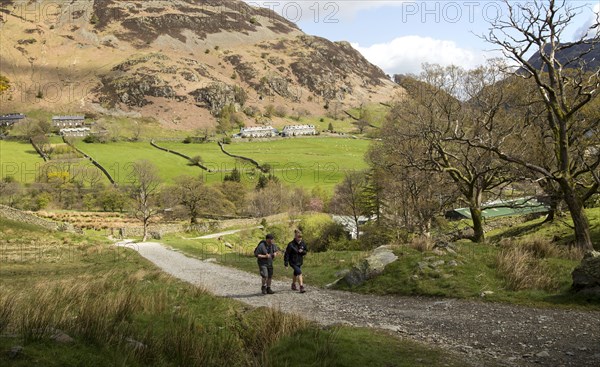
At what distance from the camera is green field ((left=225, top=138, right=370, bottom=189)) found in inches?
4648

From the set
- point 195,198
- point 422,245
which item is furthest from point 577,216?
point 195,198

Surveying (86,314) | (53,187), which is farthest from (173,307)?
(53,187)

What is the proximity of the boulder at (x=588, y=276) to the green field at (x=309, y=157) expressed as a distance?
8472 centimetres

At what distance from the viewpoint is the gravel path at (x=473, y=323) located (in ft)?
27.5

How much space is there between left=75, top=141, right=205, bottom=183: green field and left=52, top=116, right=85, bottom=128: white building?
34.1 meters

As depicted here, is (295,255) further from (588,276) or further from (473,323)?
(588,276)

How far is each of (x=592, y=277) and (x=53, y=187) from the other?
104 meters

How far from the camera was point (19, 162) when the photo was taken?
113188 mm

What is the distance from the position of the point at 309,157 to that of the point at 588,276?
425ft

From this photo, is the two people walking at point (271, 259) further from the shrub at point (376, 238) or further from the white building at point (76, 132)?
the white building at point (76, 132)

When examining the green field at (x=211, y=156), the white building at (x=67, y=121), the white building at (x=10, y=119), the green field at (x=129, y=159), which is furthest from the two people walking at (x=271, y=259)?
the white building at (x=10, y=119)

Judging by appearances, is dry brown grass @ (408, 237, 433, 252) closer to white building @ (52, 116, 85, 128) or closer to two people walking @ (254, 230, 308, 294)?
two people walking @ (254, 230, 308, 294)

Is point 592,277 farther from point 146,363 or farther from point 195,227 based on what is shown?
point 195,227

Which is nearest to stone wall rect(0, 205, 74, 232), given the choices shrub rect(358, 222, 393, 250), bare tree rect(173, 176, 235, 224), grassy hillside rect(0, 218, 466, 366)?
bare tree rect(173, 176, 235, 224)
